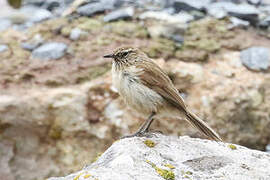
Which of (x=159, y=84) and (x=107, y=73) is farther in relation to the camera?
(x=107, y=73)

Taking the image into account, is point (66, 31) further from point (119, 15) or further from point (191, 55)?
point (191, 55)

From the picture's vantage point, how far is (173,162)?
15.6ft

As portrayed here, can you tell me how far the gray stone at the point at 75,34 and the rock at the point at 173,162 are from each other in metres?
4.85

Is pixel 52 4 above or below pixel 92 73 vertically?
above

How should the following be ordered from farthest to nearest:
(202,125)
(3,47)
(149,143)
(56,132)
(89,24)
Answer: (89,24) → (3,47) → (56,132) → (202,125) → (149,143)

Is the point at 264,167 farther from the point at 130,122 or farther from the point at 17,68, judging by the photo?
the point at 17,68

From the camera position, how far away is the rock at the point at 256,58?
931 centimetres

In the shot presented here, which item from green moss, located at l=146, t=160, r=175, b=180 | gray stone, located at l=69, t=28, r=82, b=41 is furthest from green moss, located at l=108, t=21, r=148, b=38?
green moss, located at l=146, t=160, r=175, b=180

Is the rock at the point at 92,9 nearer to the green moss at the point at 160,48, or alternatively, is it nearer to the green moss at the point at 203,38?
the green moss at the point at 160,48

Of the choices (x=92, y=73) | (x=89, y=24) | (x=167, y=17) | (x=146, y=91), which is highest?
(x=146, y=91)

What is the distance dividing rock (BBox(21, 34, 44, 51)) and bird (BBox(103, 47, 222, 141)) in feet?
13.5

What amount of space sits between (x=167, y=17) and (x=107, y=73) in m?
2.19

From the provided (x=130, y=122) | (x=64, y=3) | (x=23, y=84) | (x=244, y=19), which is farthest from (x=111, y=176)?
(x=64, y=3)

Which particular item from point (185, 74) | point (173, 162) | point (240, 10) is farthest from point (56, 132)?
point (240, 10)
